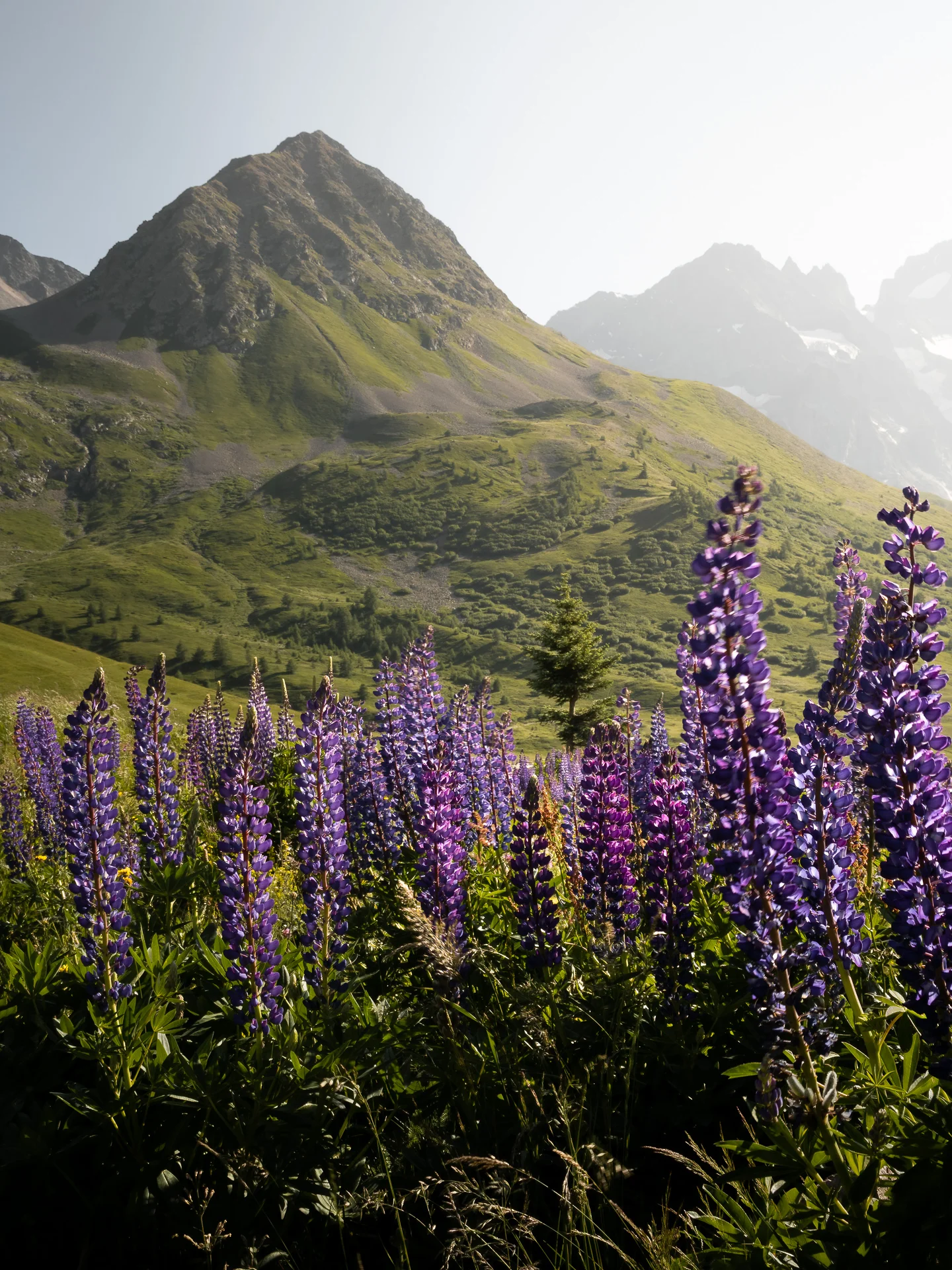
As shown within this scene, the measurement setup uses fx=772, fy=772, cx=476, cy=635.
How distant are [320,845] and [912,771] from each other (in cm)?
412

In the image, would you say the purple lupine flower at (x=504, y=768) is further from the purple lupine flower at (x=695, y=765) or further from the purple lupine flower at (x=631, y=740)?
the purple lupine flower at (x=695, y=765)

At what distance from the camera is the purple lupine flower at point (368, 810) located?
852 centimetres

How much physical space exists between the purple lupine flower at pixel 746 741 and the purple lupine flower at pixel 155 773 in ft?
18.3

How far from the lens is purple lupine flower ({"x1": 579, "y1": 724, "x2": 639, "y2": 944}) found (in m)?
5.57

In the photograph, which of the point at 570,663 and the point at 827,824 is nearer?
the point at 827,824

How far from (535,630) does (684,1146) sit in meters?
148

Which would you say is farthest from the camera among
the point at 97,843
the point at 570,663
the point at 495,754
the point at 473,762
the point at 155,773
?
the point at 570,663

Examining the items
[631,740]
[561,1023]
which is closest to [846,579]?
[631,740]

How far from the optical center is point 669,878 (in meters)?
4.96

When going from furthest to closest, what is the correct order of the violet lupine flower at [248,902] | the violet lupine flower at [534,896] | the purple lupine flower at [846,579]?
the purple lupine flower at [846,579] < the violet lupine flower at [534,896] < the violet lupine flower at [248,902]

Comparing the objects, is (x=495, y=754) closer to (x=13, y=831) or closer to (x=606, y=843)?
(x=606, y=843)

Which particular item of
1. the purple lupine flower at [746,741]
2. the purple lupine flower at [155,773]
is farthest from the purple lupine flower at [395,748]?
the purple lupine flower at [746,741]

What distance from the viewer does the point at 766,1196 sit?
9.00 ft

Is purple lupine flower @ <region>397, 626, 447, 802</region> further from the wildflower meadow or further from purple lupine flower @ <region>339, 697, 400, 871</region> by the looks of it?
the wildflower meadow
